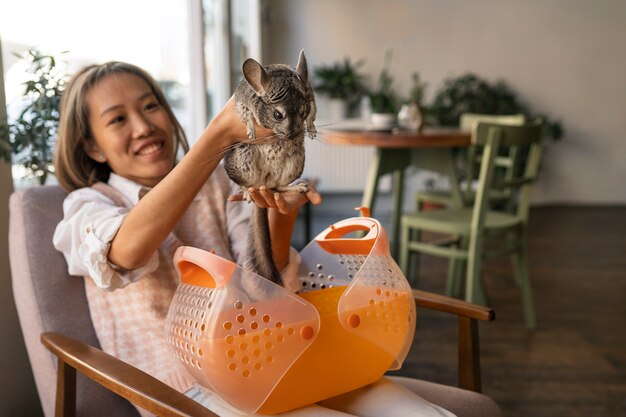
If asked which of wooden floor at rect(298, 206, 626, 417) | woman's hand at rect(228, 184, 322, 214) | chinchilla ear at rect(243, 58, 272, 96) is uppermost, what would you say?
chinchilla ear at rect(243, 58, 272, 96)

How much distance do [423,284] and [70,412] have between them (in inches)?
107

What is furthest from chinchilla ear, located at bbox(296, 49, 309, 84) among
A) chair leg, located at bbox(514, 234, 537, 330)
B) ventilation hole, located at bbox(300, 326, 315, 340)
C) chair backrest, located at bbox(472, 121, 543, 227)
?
chair leg, located at bbox(514, 234, 537, 330)

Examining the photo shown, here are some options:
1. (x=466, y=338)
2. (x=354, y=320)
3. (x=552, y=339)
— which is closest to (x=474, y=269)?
(x=552, y=339)

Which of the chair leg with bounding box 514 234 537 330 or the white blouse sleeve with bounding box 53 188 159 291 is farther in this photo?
the chair leg with bounding box 514 234 537 330

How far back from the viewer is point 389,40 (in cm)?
587

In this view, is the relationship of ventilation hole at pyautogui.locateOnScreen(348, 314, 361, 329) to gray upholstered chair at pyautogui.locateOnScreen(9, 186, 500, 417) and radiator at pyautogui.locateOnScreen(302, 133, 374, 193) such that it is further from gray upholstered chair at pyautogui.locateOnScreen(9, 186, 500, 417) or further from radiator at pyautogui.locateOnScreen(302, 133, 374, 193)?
radiator at pyautogui.locateOnScreen(302, 133, 374, 193)

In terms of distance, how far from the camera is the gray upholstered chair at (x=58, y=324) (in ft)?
4.01

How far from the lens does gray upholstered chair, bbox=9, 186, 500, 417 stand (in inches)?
48.1

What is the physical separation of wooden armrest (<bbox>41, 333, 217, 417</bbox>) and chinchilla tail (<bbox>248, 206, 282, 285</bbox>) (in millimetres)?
A: 229

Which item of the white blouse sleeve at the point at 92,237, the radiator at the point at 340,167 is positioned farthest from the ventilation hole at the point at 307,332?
the radiator at the point at 340,167

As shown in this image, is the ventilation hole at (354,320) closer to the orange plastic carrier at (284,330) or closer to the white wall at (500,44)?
the orange plastic carrier at (284,330)

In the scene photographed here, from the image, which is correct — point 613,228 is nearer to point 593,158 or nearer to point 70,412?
point 593,158

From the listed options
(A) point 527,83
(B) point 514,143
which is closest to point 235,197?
(B) point 514,143

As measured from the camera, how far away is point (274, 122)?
758 millimetres
